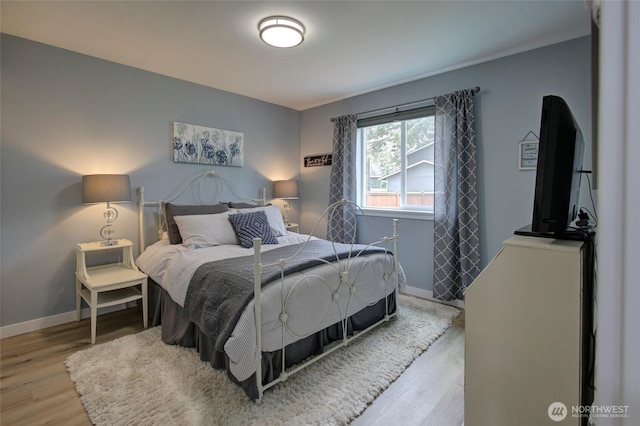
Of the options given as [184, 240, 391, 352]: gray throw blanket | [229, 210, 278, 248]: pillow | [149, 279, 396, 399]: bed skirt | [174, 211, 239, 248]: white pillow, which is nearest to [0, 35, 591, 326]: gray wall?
[174, 211, 239, 248]: white pillow

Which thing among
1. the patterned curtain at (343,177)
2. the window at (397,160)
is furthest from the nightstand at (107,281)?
the window at (397,160)

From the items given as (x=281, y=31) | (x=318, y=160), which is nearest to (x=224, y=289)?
(x=281, y=31)

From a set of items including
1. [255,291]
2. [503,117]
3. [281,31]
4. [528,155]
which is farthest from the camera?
[503,117]

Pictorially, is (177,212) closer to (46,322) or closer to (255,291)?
(46,322)

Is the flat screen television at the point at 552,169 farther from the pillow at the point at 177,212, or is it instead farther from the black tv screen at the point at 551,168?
the pillow at the point at 177,212

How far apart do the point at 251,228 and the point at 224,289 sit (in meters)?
1.16

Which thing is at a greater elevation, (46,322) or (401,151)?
(401,151)

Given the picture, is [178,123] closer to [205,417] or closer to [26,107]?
[26,107]

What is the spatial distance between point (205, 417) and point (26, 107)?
9.31 feet

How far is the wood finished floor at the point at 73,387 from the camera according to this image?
63.6 inches

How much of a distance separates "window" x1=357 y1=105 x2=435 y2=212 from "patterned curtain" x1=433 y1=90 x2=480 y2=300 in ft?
0.76

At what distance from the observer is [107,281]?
246 centimetres

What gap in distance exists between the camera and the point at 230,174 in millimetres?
3865

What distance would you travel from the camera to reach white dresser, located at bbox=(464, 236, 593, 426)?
0.99 meters
